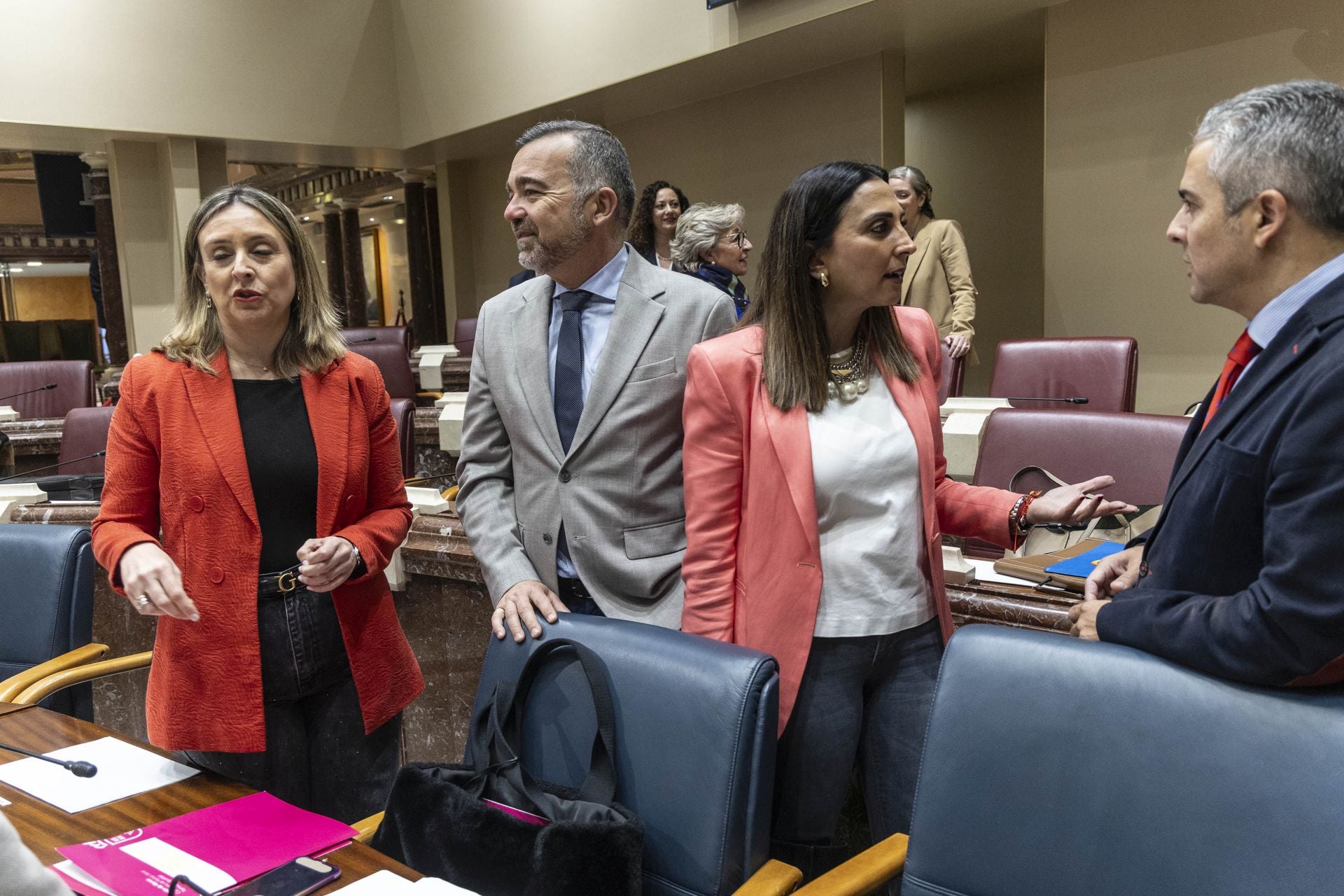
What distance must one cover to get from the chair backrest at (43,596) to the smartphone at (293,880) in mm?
1190

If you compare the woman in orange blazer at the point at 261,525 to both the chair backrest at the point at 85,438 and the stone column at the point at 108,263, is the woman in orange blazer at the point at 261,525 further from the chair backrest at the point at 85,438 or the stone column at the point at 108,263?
the stone column at the point at 108,263

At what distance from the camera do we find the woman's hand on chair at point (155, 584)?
1.47 meters

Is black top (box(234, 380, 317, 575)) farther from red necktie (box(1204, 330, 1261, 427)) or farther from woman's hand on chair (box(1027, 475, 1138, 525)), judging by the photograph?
red necktie (box(1204, 330, 1261, 427))

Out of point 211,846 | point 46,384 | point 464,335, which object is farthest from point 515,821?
point 464,335

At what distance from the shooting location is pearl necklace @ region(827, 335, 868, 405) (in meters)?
1.62

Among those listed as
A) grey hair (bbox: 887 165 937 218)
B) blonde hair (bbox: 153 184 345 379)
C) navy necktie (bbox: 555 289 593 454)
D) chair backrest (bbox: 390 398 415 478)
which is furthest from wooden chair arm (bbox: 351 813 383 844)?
grey hair (bbox: 887 165 937 218)

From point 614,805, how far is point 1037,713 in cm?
49

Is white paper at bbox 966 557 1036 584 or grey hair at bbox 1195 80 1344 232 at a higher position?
grey hair at bbox 1195 80 1344 232

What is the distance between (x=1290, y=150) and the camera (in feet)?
3.52

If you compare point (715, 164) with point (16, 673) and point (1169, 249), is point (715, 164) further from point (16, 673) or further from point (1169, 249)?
point (16, 673)

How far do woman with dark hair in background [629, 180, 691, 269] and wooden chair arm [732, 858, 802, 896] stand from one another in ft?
12.2

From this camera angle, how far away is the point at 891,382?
1635 mm

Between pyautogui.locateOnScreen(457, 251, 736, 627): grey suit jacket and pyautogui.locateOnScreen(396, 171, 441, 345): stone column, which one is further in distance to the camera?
pyautogui.locateOnScreen(396, 171, 441, 345): stone column

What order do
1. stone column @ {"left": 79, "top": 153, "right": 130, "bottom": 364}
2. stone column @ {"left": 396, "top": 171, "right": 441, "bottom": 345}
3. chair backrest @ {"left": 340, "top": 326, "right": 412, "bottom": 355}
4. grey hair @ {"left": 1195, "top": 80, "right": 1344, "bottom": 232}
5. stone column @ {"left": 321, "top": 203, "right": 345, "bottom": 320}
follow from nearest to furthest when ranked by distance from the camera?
grey hair @ {"left": 1195, "top": 80, "right": 1344, "bottom": 232}
chair backrest @ {"left": 340, "top": 326, "right": 412, "bottom": 355}
stone column @ {"left": 79, "top": 153, "right": 130, "bottom": 364}
stone column @ {"left": 396, "top": 171, "right": 441, "bottom": 345}
stone column @ {"left": 321, "top": 203, "right": 345, "bottom": 320}
